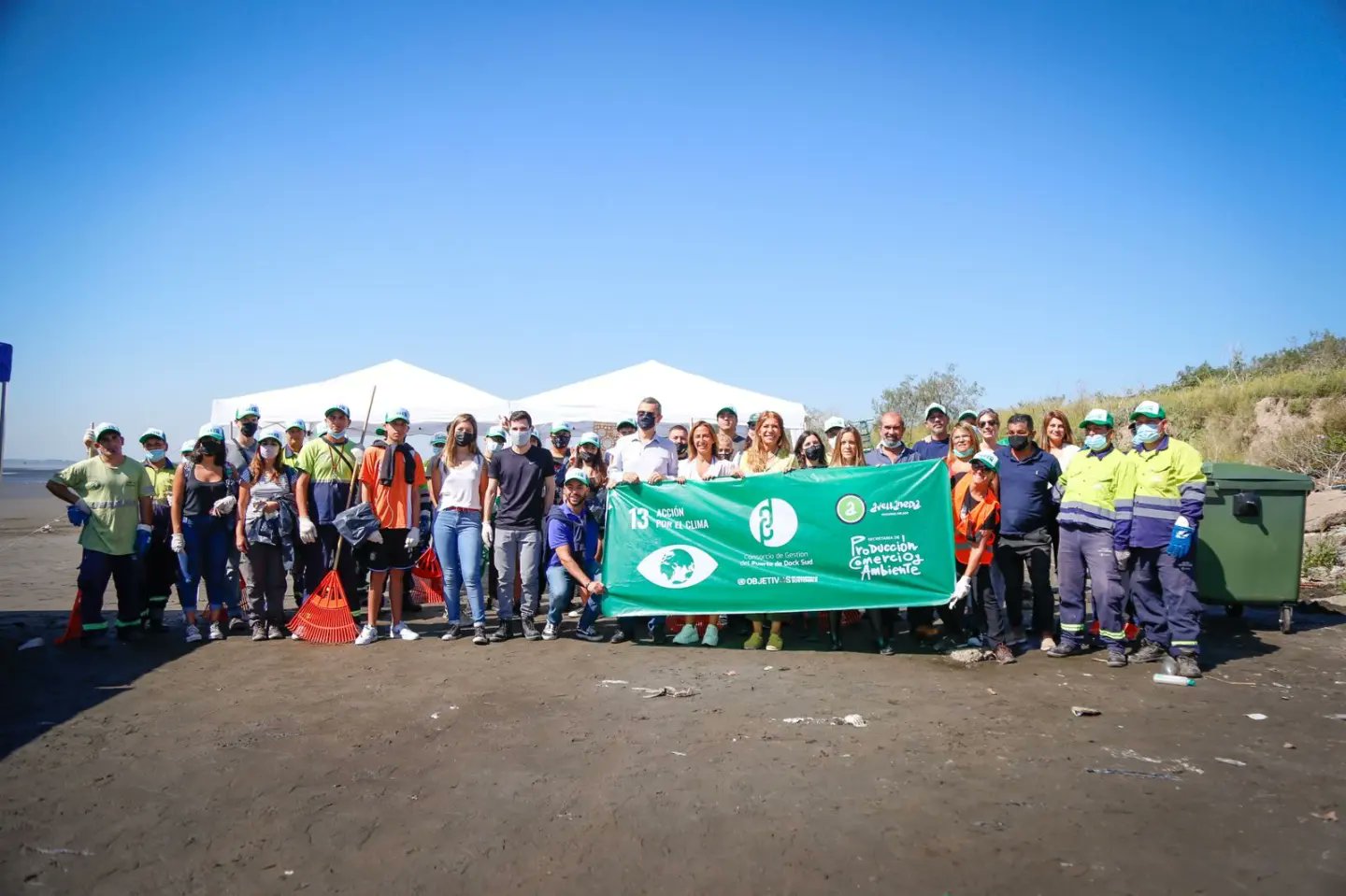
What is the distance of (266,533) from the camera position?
7.80 metres

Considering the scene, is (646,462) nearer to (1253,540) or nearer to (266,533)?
(266,533)

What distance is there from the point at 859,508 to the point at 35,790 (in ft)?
18.9

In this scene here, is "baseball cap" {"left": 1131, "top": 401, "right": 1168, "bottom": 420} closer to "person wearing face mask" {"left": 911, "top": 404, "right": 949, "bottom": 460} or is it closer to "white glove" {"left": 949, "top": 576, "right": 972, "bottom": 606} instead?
"person wearing face mask" {"left": 911, "top": 404, "right": 949, "bottom": 460}

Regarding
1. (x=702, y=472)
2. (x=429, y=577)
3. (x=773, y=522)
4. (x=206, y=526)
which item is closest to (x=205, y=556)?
(x=206, y=526)

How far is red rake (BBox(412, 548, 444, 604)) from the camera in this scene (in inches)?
386

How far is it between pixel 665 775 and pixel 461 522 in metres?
4.03

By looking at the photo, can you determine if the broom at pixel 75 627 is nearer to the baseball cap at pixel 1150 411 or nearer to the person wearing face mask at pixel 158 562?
the person wearing face mask at pixel 158 562

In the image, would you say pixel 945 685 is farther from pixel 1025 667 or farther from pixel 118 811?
pixel 118 811

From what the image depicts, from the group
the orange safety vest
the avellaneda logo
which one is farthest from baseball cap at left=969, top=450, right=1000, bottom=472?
the avellaneda logo

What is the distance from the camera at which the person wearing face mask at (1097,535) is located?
22.3ft

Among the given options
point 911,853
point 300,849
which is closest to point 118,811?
point 300,849

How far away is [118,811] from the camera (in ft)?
13.4

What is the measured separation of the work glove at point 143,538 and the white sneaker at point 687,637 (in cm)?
501

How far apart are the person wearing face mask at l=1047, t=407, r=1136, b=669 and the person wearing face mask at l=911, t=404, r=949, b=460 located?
1.35 meters
